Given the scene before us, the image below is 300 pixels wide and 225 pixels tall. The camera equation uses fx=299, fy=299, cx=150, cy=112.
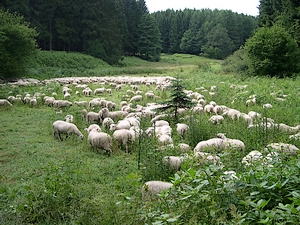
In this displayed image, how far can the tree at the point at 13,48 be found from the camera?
70.7 ft

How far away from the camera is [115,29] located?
157 ft

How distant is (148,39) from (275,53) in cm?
3790

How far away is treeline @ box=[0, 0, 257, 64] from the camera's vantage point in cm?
4088

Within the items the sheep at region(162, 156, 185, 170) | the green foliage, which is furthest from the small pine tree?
the green foliage

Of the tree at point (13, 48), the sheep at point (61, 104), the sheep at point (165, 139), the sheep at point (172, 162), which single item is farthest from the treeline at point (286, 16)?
the sheep at point (172, 162)

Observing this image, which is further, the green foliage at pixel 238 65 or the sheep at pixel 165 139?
the green foliage at pixel 238 65

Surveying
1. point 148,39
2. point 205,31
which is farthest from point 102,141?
point 205,31

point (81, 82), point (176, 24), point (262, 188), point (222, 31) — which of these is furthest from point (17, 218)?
point (176, 24)

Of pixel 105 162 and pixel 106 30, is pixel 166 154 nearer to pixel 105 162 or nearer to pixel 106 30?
pixel 105 162

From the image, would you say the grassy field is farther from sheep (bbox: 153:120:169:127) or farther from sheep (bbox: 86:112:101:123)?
sheep (bbox: 153:120:169:127)

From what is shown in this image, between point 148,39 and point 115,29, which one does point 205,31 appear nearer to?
point 148,39

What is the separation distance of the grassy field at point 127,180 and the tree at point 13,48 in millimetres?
9621

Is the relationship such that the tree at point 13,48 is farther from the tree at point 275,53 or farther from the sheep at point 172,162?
the sheep at point 172,162

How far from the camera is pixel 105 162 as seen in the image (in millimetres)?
7512
